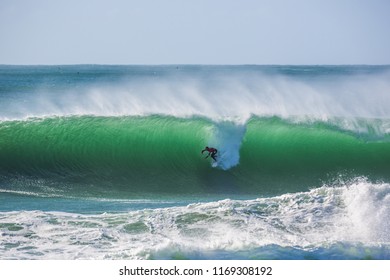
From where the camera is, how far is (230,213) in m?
7.18

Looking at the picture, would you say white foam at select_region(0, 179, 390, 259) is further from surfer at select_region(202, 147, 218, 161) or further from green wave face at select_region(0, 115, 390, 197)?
surfer at select_region(202, 147, 218, 161)

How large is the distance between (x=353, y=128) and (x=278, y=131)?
1.67 meters

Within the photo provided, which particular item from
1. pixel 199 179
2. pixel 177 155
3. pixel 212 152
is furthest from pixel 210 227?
pixel 177 155

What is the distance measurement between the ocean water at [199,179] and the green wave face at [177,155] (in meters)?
0.03

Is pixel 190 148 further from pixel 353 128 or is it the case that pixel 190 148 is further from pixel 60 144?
pixel 353 128

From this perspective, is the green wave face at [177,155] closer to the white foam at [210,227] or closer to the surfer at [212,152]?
the surfer at [212,152]

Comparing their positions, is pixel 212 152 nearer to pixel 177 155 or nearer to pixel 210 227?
pixel 177 155

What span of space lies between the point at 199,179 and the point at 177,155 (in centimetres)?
120

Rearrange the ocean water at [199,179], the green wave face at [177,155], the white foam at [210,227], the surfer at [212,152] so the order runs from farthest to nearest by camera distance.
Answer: the surfer at [212,152] < the green wave face at [177,155] < the ocean water at [199,179] < the white foam at [210,227]

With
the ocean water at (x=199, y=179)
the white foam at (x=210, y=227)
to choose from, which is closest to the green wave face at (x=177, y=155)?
the ocean water at (x=199, y=179)

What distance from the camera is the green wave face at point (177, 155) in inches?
392

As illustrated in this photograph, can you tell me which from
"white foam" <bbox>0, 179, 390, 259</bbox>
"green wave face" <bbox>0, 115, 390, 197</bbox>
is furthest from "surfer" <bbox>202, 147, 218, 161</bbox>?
"white foam" <bbox>0, 179, 390, 259</bbox>

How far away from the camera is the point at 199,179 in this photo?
33.2 ft
